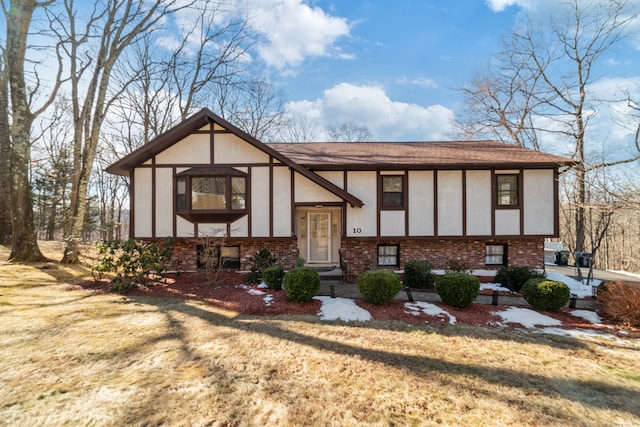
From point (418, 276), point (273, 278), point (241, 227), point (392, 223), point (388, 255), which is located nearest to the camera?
point (273, 278)

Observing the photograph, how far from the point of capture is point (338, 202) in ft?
35.8

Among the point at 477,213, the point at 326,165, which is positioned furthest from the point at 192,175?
the point at 477,213

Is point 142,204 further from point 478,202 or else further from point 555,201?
point 555,201

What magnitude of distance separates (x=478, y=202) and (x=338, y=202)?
19.3 feet

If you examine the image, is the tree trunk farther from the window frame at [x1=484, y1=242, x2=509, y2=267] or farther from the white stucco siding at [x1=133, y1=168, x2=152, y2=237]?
the window frame at [x1=484, y1=242, x2=509, y2=267]

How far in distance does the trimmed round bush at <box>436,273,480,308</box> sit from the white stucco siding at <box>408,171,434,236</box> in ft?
12.6

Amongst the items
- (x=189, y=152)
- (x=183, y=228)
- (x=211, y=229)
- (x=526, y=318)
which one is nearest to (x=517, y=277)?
(x=526, y=318)

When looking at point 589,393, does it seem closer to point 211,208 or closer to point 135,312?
point 135,312

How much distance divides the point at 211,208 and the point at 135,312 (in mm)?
4730

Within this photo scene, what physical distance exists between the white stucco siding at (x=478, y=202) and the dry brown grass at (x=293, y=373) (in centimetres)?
593

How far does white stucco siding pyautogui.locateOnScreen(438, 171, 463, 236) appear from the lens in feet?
37.0

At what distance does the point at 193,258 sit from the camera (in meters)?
11.2

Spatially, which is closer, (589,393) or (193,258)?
(589,393)

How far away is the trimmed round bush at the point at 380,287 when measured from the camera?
24.1 ft
